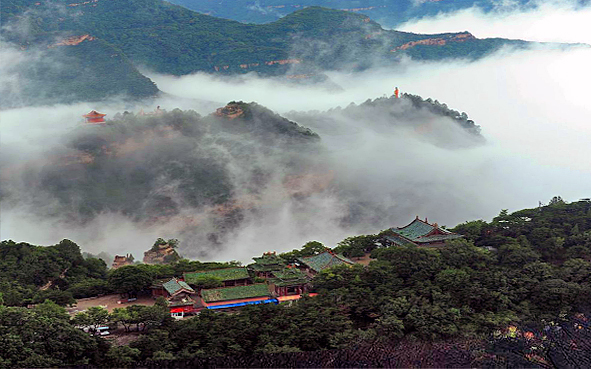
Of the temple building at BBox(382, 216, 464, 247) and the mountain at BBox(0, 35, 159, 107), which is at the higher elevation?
the mountain at BBox(0, 35, 159, 107)

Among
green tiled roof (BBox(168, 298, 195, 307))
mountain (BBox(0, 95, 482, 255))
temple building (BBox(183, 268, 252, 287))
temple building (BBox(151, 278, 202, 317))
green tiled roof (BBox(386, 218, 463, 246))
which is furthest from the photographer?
mountain (BBox(0, 95, 482, 255))

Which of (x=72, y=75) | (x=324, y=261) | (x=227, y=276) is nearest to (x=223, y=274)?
(x=227, y=276)

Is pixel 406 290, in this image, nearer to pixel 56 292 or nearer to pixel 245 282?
pixel 245 282

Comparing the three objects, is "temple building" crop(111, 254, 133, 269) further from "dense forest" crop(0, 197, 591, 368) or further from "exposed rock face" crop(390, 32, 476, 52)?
"exposed rock face" crop(390, 32, 476, 52)

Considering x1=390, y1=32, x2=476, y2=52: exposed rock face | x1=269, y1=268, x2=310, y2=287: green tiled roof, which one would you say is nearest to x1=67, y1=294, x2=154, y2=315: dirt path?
x1=269, y1=268, x2=310, y2=287: green tiled roof

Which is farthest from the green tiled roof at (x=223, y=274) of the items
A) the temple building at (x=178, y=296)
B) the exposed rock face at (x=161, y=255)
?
the exposed rock face at (x=161, y=255)

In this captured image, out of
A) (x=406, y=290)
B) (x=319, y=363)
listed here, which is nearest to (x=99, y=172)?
(x=406, y=290)

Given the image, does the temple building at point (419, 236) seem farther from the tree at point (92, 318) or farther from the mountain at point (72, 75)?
the mountain at point (72, 75)

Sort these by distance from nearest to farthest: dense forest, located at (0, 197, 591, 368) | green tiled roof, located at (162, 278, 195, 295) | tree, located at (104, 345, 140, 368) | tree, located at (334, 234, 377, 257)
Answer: tree, located at (104, 345, 140, 368), dense forest, located at (0, 197, 591, 368), green tiled roof, located at (162, 278, 195, 295), tree, located at (334, 234, 377, 257)
